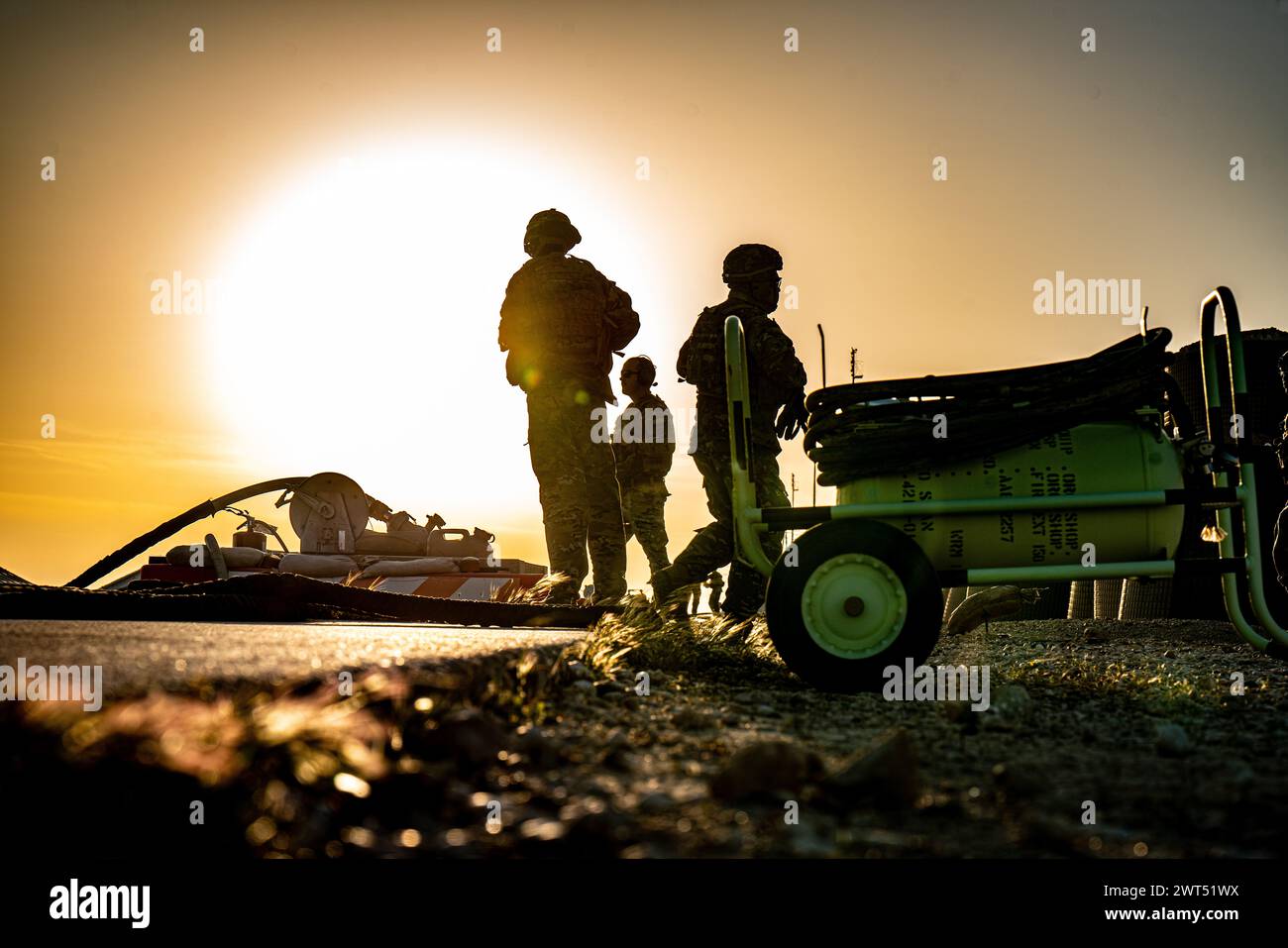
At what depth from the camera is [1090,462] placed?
12.7 ft

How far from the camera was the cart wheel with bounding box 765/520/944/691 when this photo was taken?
3672 millimetres

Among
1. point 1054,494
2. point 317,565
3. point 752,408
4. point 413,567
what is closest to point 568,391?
point 752,408

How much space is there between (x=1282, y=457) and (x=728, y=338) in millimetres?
3016

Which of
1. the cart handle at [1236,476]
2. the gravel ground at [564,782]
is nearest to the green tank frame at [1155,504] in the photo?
the cart handle at [1236,476]

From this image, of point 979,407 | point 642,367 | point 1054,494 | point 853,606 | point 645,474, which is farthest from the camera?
point 642,367

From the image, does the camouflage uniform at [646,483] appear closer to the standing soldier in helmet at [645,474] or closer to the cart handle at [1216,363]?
the standing soldier in helmet at [645,474]

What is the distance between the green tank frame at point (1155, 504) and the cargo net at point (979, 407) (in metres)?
0.21

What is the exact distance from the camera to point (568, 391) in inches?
299

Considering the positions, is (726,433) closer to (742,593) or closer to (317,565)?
(742,593)

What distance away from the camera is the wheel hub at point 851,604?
3709mm

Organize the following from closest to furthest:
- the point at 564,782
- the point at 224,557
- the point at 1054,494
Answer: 1. the point at 564,782
2. the point at 1054,494
3. the point at 224,557

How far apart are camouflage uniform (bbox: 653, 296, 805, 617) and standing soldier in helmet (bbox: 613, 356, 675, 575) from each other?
375cm

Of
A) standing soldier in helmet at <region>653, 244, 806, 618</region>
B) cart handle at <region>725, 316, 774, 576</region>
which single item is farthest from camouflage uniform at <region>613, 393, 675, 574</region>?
cart handle at <region>725, 316, 774, 576</region>

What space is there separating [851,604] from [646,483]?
6.55 metres
